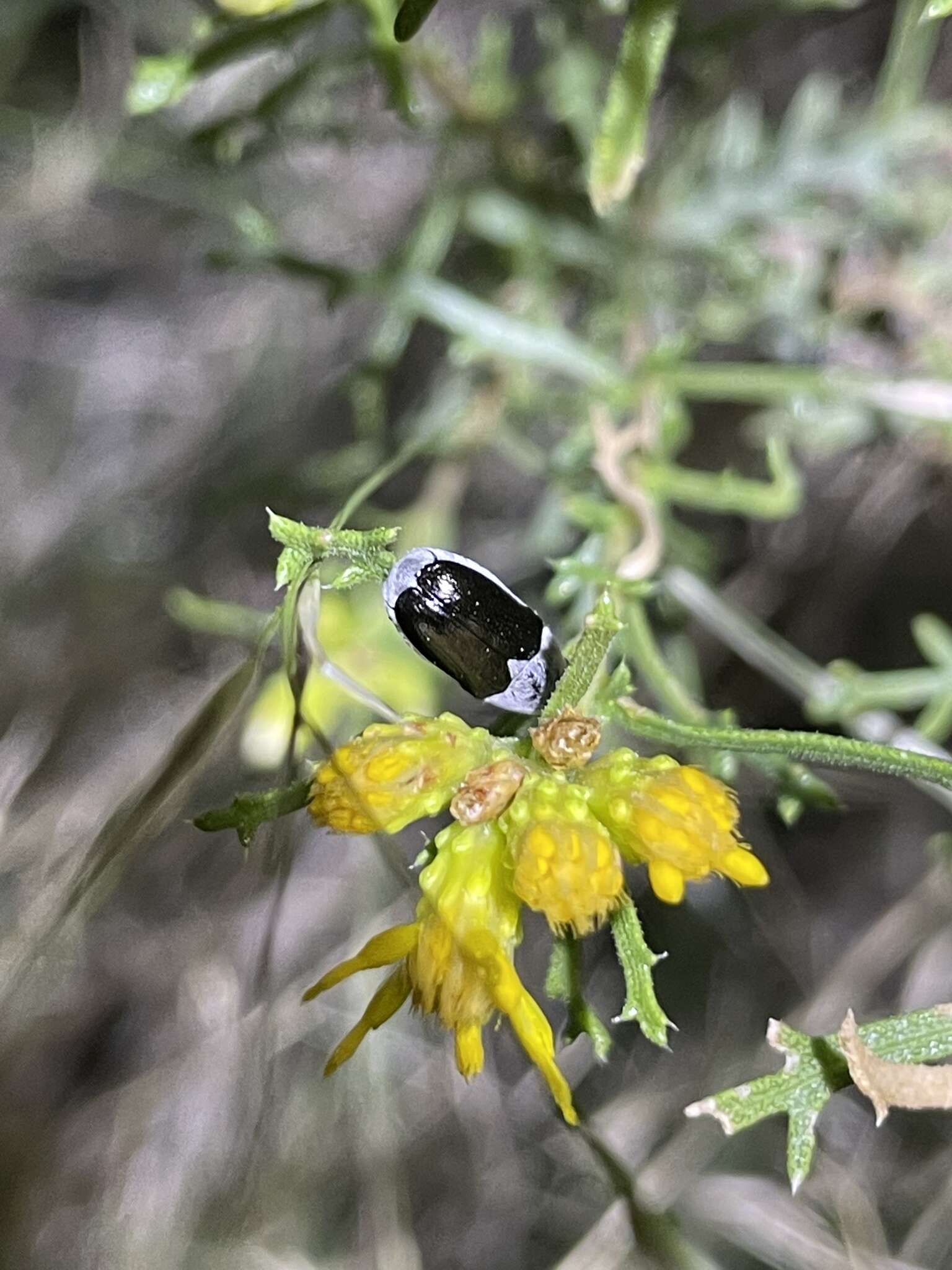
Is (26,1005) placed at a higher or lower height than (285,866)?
lower

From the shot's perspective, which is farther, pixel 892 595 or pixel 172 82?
pixel 892 595

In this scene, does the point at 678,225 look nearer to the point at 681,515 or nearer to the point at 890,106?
the point at 890,106

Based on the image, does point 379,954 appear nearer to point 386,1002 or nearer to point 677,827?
point 386,1002

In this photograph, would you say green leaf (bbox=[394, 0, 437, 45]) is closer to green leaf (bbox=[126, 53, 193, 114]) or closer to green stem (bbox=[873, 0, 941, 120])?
green leaf (bbox=[126, 53, 193, 114])

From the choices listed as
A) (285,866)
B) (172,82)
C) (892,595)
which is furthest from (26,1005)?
(892,595)

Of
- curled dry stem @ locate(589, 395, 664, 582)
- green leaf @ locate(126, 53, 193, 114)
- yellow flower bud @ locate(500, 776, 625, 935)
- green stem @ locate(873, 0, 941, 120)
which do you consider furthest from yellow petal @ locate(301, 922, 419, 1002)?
green stem @ locate(873, 0, 941, 120)

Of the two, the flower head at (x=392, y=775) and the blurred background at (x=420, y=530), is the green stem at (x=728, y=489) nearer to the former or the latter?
the blurred background at (x=420, y=530)
